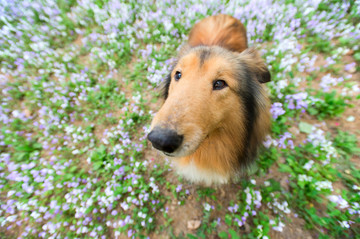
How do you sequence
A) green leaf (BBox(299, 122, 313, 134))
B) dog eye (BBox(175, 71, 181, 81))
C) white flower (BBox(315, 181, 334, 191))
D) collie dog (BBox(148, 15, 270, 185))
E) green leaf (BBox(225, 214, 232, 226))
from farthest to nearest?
green leaf (BBox(299, 122, 313, 134)) → green leaf (BBox(225, 214, 232, 226)) → white flower (BBox(315, 181, 334, 191)) → dog eye (BBox(175, 71, 181, 81)) → collie dog (BBox(148, 15, 270, 185))

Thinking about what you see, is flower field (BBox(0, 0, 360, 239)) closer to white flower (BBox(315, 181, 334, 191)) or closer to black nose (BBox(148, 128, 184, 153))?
white flower (BBox(315, 181, 334, 191))

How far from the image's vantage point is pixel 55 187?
97.0 inches

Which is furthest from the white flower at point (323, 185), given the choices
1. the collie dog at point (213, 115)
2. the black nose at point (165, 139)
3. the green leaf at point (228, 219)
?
the black nose at point (165, 139)

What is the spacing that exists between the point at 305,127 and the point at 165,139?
2710 millimetres

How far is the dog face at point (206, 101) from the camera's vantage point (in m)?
1.18

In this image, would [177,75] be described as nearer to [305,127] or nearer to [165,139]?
[165,139]

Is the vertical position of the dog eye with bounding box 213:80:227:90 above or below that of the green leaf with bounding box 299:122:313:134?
above

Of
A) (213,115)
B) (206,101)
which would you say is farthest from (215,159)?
(206,101)

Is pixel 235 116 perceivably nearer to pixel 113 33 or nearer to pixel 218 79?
pixel 218 79

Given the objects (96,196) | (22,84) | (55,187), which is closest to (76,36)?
(22,84)

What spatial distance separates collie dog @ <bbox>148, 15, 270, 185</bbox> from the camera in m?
1.22

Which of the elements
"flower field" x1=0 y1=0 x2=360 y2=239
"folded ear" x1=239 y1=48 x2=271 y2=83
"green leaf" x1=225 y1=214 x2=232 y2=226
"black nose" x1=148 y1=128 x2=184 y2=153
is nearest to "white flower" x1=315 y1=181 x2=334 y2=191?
"flower field" x1=0 y1=0 x2=360 y2=239

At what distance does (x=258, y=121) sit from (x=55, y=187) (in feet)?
10.2

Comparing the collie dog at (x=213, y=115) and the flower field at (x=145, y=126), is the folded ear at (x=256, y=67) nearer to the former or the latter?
the collie dog at (x=213, y=115)
